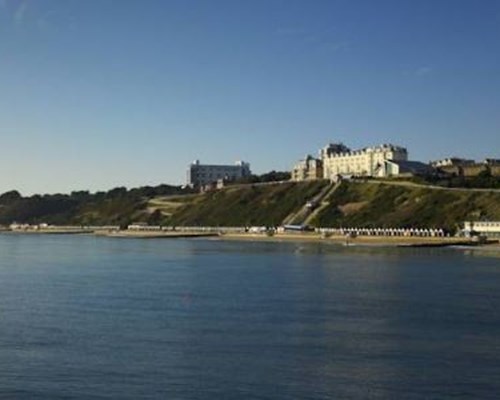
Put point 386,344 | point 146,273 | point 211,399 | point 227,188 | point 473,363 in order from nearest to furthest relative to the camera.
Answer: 1. point 211,399
2. point 473,363
3. point 386,344
4. point 146,273
5. point 227,188

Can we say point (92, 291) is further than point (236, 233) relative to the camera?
No

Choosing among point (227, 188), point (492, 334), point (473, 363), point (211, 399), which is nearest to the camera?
point (211, 399)

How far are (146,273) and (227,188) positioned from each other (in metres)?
110

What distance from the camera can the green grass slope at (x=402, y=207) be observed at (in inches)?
4257

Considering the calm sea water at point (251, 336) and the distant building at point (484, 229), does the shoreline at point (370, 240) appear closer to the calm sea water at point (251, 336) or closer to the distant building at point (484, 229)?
the distant building at point (484, 229)

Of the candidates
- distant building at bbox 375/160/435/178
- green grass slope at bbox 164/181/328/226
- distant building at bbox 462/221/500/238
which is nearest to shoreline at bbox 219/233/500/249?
distant building at bbox 462/221/500/238

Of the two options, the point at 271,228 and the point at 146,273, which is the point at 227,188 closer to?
the point at 271,228

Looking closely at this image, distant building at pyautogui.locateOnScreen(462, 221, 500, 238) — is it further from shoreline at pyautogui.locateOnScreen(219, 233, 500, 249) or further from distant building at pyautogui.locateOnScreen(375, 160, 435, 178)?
distant building at pyautogui.locateOnScreen(375, 160, 435, 178)

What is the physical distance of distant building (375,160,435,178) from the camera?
143663mm

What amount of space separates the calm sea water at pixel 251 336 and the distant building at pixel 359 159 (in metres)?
107

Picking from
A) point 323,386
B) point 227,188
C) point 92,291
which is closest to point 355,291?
point 92,291

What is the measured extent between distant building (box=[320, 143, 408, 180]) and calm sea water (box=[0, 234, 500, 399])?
4196 inches

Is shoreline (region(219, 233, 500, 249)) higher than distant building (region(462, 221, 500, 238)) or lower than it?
lower

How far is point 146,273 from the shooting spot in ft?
188
